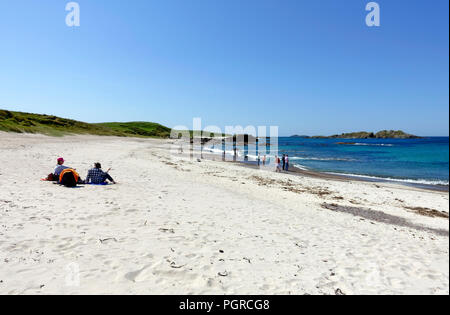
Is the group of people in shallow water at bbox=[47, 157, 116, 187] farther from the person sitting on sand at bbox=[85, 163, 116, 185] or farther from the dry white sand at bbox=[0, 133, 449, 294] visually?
the dry white sand at bbox=[0, 133, 449, 294]

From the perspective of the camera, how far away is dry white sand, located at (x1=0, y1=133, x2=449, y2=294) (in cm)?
468

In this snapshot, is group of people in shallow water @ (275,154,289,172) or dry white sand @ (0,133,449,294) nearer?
dry white sand @ (0,133,449,294)

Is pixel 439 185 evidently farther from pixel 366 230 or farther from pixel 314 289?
pixel 314 289

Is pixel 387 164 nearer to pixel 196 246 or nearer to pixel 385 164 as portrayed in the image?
pixel 385 164

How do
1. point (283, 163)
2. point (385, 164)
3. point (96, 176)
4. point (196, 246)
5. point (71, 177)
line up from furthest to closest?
point (385, 164), point (283, 163), point (96, 176), point (71, 177), point (196, 246)

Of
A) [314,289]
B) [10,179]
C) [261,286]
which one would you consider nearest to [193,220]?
[261,286]

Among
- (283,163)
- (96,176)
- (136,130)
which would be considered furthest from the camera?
(136,130)

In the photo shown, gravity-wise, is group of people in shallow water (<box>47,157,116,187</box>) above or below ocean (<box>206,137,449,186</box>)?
above

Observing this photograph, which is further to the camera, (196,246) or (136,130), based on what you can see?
(136,130)

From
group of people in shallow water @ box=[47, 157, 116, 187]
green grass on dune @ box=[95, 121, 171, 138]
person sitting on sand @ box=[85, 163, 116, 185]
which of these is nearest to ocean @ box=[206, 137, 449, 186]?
person sitting on sand @ box=[85, 163, 116, 185]

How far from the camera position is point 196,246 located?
250 inches

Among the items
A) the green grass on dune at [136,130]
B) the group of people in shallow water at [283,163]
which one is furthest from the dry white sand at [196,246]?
the green grass on dune at [136,130]

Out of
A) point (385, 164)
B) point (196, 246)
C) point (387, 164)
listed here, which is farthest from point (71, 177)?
point (387, 164)
